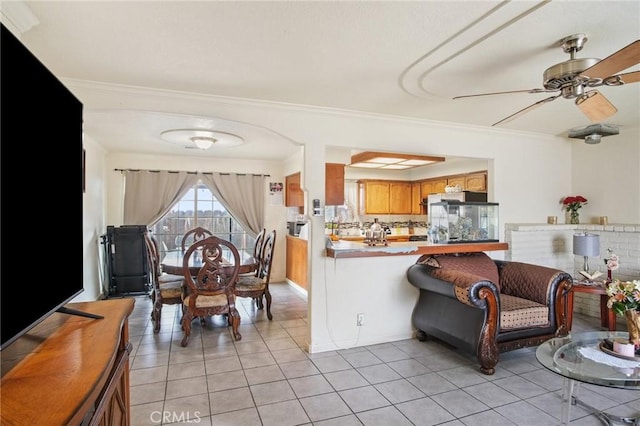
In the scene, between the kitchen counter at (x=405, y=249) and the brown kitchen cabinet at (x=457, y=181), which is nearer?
the kitchen counter at (x=405, y=249)

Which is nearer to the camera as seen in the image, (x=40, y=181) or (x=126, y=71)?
(x=40, y=181)

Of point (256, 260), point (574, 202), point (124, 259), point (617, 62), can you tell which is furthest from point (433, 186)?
point (124, 259)

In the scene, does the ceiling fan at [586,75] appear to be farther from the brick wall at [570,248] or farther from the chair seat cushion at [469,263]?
the brick wall at [570,248]

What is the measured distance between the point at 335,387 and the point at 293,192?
160 inches

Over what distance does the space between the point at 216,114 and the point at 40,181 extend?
2.04 meters

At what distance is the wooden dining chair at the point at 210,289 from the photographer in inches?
142

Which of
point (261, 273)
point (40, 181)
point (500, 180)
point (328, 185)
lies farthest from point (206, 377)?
point (500, 180)


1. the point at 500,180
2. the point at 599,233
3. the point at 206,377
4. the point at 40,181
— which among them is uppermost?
the point at 500,180

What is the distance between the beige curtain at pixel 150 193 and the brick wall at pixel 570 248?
5132mm

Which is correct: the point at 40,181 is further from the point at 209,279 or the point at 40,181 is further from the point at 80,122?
the point at 209,279

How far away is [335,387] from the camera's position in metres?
2.73

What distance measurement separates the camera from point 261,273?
4.71m

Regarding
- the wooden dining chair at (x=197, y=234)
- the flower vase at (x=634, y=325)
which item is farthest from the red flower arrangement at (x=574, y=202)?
the wooden dining chair at (x=197, y=234)

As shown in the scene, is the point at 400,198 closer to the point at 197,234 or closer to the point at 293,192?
the point at 293,192
